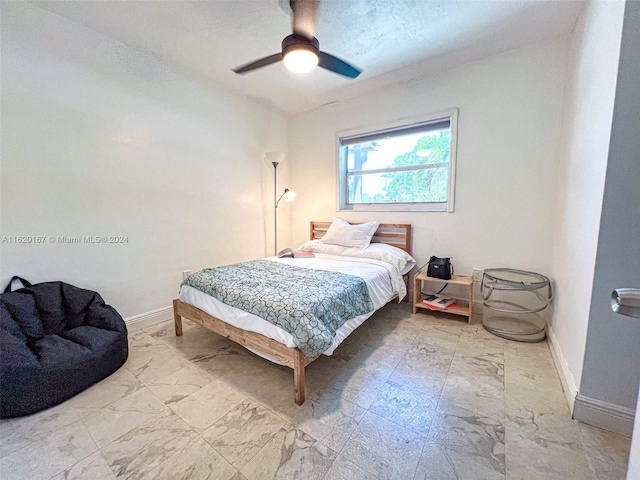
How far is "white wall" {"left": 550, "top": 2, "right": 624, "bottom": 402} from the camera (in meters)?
1.31

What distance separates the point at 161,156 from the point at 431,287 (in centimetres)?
324

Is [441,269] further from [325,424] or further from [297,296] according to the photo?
[325,424]

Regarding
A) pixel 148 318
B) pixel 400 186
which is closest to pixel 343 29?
pixel 400 186

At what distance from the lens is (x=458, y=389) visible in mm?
1612

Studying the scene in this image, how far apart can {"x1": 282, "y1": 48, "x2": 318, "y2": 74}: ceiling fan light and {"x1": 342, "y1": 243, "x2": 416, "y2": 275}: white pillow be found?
1.82m

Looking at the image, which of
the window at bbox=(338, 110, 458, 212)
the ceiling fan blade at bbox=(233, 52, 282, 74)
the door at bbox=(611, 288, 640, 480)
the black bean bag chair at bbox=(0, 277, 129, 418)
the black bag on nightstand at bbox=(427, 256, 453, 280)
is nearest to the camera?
the door at bbox=(611, 288, 640, 480)

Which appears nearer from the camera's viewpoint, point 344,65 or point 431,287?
point 344,65

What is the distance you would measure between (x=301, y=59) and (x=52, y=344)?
7.88 ft

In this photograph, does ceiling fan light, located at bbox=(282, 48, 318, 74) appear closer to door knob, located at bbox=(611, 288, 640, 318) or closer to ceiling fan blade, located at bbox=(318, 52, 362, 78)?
ceiling fan blade, located at bbox=(318, 52, 362, 78)

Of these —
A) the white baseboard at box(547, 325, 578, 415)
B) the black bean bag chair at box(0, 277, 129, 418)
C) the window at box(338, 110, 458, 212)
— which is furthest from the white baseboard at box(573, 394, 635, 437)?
the black bean bag chair at box(0, 277, 129, 418)

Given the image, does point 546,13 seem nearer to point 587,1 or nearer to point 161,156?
point 587,1

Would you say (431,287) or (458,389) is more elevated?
(431,287)

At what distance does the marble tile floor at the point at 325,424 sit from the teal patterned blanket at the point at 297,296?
398 millimetres

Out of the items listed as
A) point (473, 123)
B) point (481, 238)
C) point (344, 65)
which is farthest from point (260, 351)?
point (473, 123)
